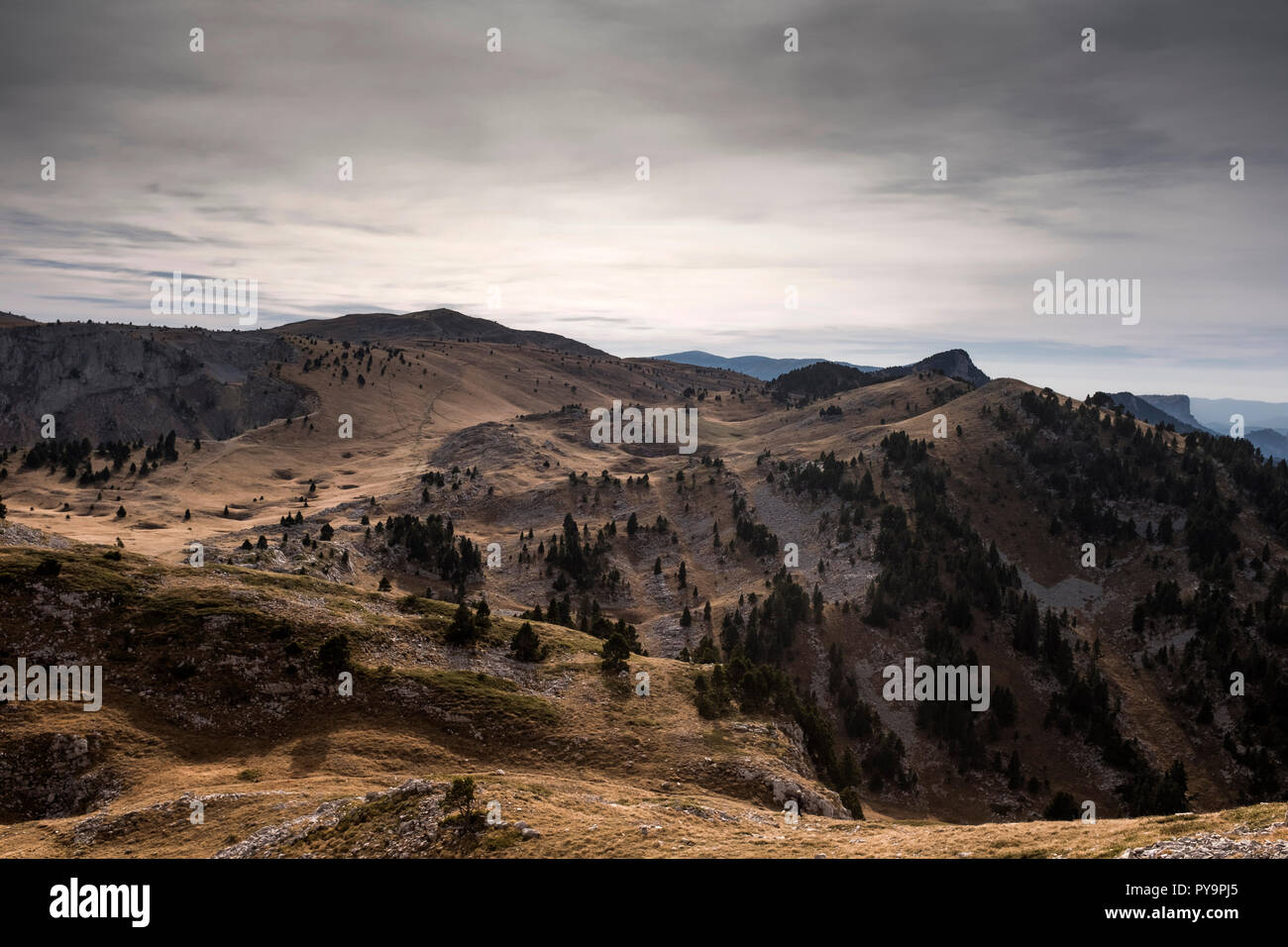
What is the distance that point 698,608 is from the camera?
12556 centimetres

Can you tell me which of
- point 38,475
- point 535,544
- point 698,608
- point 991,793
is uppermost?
point 38,475

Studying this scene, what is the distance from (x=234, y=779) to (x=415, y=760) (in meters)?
10.6

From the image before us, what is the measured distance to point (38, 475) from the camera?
14750 cm

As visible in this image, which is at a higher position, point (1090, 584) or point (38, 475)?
point (38, 475)

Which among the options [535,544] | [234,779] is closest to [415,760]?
[234,779]

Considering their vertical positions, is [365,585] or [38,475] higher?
[38,475]

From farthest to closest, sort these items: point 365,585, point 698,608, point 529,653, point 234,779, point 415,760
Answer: point 698,608
point 365,585
point 529,653
point 415,760
point 234,779
